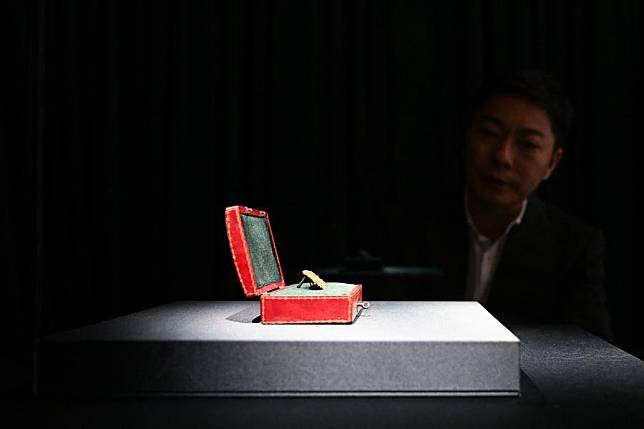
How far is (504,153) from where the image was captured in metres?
2.01

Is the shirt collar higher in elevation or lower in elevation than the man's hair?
lower

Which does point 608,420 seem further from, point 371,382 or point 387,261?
point 387,261

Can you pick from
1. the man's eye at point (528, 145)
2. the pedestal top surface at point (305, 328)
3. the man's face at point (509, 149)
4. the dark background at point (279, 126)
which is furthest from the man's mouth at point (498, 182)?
the pedestal top surface at point (305, 328)

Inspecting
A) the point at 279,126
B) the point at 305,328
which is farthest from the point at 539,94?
the point at 305,328

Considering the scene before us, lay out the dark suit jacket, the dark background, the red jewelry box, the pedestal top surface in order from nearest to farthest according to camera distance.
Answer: the pedestal top surface, the red jewelry box, the dark suit jacket, the dark background

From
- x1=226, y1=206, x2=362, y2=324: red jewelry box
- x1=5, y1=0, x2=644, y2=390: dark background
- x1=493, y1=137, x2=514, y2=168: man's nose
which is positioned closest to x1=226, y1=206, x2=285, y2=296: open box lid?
x1=226, y1=206, x2=362, y2=324: red jewelry box

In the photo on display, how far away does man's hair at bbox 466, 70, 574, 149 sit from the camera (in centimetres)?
200

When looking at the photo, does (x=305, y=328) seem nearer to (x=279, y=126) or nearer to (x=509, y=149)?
(x=509, y=149)

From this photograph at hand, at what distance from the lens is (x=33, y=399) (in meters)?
0.77

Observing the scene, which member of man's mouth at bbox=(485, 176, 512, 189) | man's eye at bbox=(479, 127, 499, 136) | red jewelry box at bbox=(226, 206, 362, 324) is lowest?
red jewelry box at bbox=(226, 206, 362, 324)

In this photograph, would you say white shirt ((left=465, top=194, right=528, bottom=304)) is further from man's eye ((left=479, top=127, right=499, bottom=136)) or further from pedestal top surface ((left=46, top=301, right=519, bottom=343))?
pedestal top surface ((left=46, top=301, right=519, bottom=343))

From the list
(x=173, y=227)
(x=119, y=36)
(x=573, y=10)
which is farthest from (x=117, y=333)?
(x=573, y=10)

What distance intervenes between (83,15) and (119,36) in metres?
0.16

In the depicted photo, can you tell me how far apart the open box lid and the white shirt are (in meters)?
1.17
